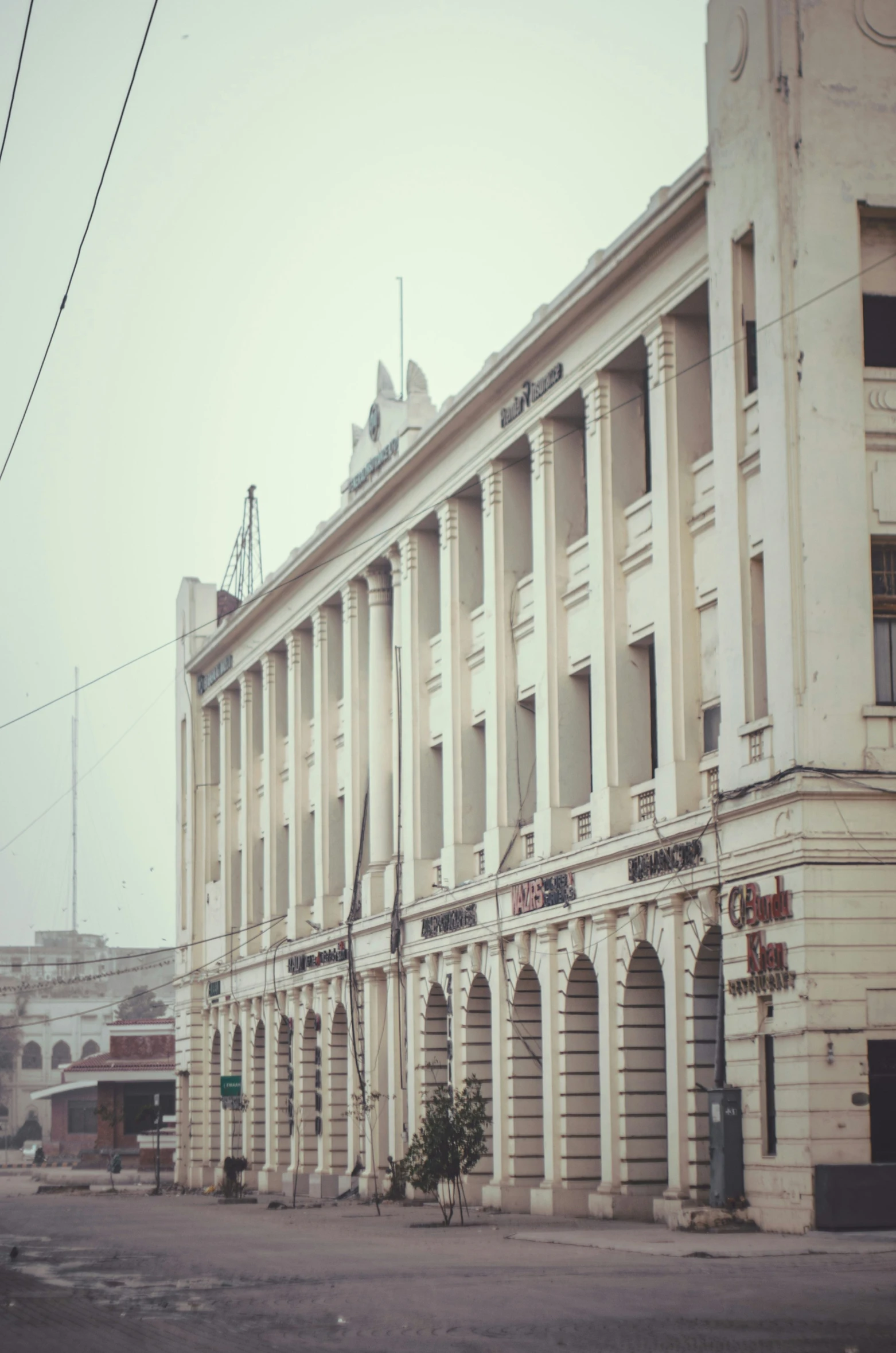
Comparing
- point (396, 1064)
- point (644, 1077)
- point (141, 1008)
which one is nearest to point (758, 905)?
point (644, 1077)

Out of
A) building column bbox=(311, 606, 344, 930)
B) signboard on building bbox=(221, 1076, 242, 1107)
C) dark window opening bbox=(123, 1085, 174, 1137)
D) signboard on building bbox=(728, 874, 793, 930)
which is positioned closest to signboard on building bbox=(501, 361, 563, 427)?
signboard on building bbox=(728, 874, 793, 930)

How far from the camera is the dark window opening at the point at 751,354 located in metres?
28.2

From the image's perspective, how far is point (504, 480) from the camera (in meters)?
39.3

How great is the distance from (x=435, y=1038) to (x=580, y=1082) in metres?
8.72

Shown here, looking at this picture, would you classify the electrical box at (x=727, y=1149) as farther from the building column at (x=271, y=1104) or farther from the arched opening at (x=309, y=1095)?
the building column at (x=271, y=1104)

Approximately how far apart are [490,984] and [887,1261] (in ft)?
61.9

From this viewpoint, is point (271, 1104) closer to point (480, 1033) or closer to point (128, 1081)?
point (480, 1033)

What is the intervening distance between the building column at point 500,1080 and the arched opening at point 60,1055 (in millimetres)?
133393

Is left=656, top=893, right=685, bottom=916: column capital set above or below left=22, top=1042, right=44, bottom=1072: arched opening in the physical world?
above

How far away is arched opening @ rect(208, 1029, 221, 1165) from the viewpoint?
62.6 m

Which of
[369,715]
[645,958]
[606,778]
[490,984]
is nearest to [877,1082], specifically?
[645,958]

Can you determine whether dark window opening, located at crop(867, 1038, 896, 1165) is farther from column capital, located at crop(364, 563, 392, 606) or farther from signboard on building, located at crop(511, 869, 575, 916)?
column capital, located at crop(364, 563, 392, 606)

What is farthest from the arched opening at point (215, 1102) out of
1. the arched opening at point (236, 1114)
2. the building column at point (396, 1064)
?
the building column at point (396, 1064)

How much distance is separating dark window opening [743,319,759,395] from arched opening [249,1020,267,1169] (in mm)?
34512
